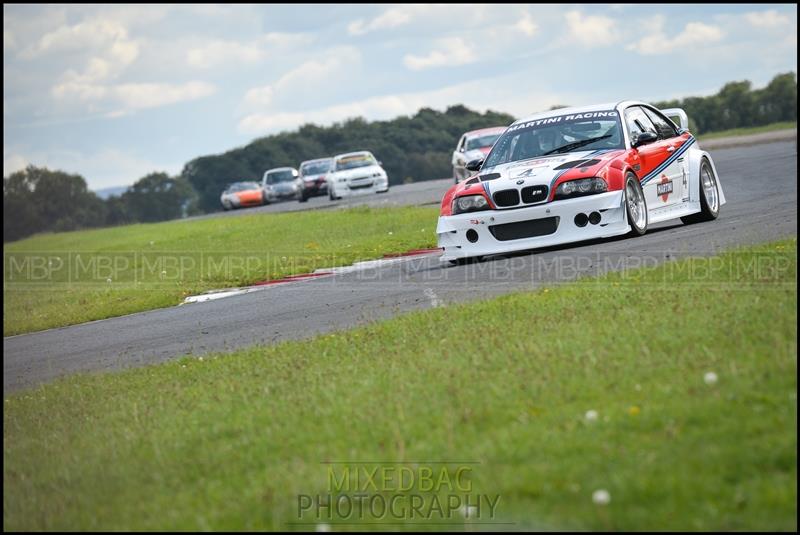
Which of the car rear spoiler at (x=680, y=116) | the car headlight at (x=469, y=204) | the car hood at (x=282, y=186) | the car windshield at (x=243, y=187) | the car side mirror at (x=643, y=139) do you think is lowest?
the car headlight at (x=469, y=204)

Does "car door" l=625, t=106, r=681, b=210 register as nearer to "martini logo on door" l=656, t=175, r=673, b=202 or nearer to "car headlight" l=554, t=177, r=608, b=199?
"martini logo on door" l=656, t=175, r=673, b=202

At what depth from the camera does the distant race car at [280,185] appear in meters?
48.2

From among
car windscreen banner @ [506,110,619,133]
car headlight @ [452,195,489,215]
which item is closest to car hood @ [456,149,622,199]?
car headlight @ [452,195,489,215]

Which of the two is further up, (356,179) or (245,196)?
(356,179)

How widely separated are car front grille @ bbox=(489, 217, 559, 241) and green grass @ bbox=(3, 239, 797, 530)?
3.13 m

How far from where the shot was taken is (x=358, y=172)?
3678 cm

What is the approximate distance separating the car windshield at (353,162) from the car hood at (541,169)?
993 inches

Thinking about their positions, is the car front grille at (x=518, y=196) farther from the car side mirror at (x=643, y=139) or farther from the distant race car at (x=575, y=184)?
the car side mirror at (x=643, y=139)

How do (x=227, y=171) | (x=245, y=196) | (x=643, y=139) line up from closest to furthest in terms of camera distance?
(x=643, y=139) → (x=245, y=196) → (x=227, y=171)

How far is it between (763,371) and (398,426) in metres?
1.78

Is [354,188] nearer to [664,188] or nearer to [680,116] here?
[680,116]

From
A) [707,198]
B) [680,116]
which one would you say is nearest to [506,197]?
[707,198]

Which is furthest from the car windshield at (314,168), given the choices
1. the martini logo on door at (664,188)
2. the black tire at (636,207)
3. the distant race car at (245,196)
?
the black tire at (636,207)
